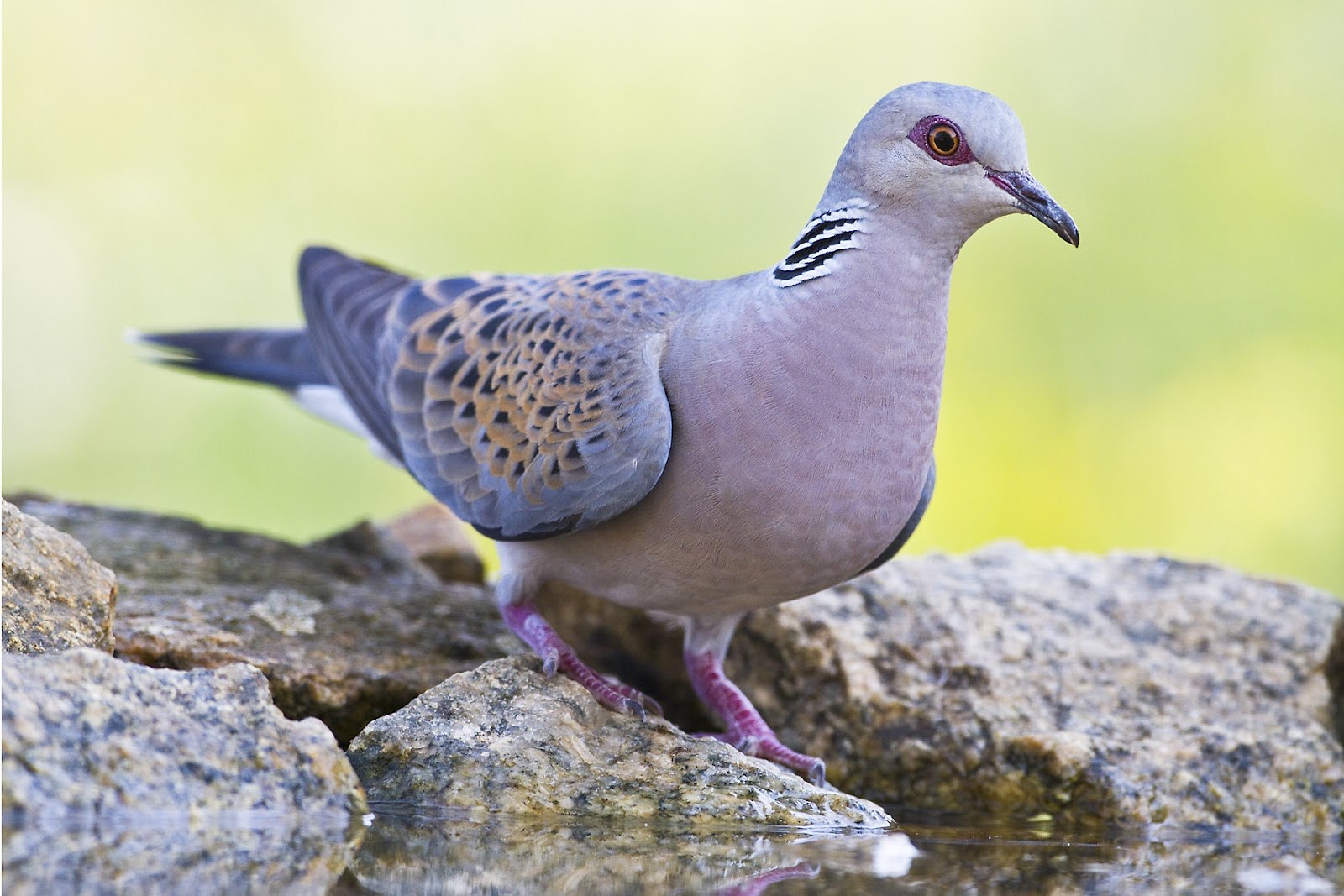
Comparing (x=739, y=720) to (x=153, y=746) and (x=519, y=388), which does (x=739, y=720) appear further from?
(x=153, y=746)

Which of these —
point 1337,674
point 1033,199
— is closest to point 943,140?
point 1033,199

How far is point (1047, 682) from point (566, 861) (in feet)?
7.21

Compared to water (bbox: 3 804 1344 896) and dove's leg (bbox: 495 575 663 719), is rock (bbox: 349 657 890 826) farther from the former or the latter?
dove's leg (bbox: 495 575 663 719)

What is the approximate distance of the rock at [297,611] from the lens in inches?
159

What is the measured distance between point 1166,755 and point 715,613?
1.33 meters

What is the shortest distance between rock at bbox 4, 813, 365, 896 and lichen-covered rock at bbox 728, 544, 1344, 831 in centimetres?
197

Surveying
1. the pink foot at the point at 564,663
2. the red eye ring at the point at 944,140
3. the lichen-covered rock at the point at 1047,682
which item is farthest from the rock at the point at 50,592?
the red eye ring at the point at 944,140

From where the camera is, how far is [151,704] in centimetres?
289

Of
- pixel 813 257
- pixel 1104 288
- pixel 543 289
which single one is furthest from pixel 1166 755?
pixel 1104 288

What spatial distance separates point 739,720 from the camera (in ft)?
15.0

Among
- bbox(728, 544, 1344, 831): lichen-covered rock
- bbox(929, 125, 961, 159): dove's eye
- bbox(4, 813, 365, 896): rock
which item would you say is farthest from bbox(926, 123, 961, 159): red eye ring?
bbox(4, 813, 365, 896): rock

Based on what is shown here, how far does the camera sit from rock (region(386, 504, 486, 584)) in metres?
6.05

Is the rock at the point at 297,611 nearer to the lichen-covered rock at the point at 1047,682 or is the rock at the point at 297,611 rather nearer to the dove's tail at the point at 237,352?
the lichen-covered rock at the point at 1047,682

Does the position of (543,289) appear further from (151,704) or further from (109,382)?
(109,382)
